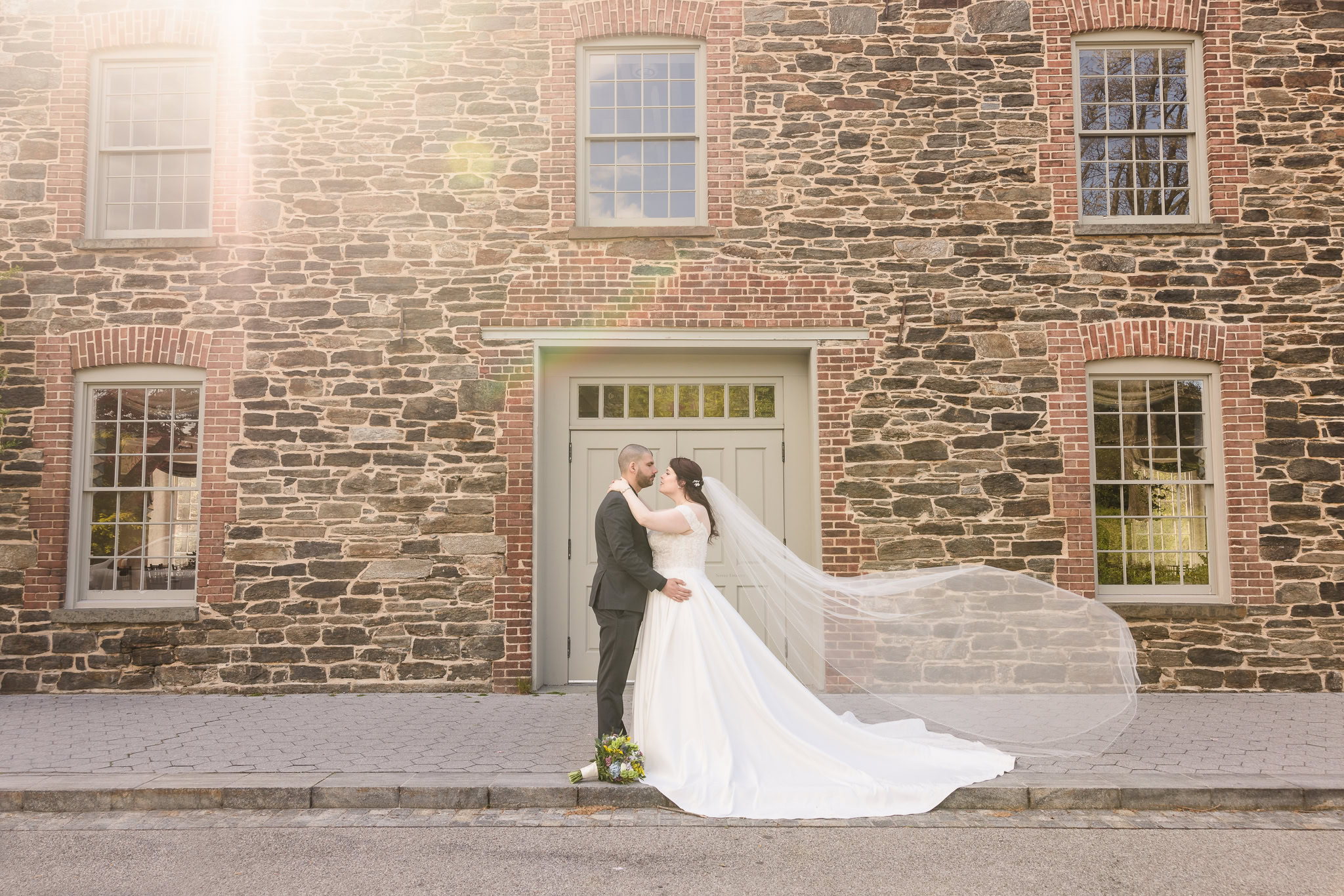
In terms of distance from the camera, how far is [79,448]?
8.78 meters

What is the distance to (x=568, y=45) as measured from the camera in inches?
352

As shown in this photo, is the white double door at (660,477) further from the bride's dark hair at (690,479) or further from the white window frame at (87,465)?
the white window frame at (87,465)

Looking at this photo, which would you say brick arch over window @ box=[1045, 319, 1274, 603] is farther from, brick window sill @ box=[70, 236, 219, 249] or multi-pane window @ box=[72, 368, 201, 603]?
multi-pane window @ box=[72, 368, 201, 603]

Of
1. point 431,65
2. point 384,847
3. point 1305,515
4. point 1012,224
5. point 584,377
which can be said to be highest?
point 431,65

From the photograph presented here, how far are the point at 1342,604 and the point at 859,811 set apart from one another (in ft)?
21.3

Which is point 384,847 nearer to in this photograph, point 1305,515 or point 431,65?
point 431,65

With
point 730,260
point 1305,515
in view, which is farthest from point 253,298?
point 1305,515

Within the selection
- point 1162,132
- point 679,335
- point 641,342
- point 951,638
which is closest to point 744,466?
point 679,335

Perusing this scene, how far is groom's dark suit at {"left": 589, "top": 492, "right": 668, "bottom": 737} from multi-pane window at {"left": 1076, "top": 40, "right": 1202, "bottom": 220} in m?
6.36

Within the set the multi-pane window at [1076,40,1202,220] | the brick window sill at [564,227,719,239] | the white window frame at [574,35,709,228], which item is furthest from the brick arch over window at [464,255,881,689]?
the multi-pane window at [1076,40,1202,220]

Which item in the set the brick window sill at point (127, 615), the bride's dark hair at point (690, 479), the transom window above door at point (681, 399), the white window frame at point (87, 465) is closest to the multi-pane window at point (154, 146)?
the white window frame at point (87, 465)

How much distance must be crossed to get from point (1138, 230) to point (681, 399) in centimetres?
484

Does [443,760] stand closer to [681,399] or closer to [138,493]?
[681,399]

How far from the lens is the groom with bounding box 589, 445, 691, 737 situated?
18.2ft
